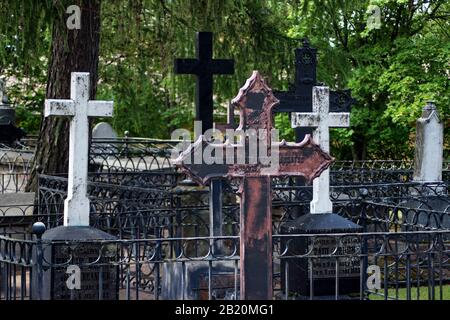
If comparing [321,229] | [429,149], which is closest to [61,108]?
[321,229]

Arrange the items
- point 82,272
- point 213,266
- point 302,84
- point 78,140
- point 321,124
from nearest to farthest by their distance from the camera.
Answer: point 82,272 → point 213,266 → point 78,140 → point 321,124 → point 302,84

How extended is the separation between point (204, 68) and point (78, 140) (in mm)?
2062

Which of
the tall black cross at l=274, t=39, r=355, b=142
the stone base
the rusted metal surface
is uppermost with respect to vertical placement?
the tall black cross at l=274, t=39, r=355, b=142

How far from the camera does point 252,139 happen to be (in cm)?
816

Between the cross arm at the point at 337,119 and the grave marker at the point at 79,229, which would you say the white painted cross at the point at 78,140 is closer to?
the grave marker at the point at 79,229

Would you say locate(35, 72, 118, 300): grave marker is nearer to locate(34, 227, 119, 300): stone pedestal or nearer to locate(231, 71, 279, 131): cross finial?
locate(34, 227, 119, 300): stone pedestal

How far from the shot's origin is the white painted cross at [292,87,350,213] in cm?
1042

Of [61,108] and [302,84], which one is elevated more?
[302,84]

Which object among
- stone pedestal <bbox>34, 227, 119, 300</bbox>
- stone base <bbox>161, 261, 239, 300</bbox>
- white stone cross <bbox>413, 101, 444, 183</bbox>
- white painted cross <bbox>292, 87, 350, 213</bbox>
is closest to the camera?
stone pedestal <bbox>34, 227, 119, 300</bbox>

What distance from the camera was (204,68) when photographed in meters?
11.4

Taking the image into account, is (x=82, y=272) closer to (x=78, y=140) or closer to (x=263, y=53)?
(x=78, y=140)

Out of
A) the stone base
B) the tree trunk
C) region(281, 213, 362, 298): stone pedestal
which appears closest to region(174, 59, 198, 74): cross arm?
region(281, 213, 362, 298): stone pedestal

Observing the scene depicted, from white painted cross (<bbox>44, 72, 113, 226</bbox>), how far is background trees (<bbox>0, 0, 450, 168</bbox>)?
4133mm
